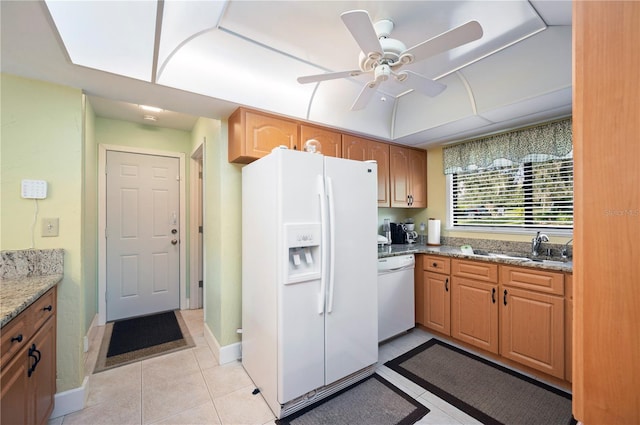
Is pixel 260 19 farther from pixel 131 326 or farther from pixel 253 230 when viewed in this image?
pixel 131 326

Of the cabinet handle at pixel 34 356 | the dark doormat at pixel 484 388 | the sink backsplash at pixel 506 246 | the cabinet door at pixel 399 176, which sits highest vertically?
the cabinet door at pixel 399 176

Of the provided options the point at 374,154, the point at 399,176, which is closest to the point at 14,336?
the point at 374,154

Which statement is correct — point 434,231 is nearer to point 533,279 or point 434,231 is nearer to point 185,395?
point 533,279

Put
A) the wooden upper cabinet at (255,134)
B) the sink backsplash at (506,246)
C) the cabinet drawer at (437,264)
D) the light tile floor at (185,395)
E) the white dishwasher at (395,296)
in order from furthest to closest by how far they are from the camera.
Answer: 1. the cabinet drawer at (437,264)
2. the white dishwasher at (395,296)
3. the sink backsplash at (506,246)
4. the wooden upper cabinet at (255,134)
5. the light tile floor at (185,395)

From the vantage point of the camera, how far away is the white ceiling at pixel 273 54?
4.83 feet

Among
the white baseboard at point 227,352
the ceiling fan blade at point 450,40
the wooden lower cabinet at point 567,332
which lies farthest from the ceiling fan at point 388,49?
the white baseboard at point 227,352

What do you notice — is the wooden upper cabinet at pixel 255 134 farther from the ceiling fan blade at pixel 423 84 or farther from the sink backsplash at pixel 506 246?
the sink backsplash at pixel 506 246

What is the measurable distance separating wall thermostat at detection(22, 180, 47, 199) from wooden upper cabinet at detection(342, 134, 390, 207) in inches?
92.7

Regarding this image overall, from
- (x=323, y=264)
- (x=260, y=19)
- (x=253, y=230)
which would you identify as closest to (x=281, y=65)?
(x=260, y=19)

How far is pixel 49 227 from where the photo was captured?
175 centimetres

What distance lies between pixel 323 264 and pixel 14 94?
2234mm

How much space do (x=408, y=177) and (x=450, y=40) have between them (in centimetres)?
220

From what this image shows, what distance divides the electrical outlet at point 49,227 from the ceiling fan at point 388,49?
1.86m

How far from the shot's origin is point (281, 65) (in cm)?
210
